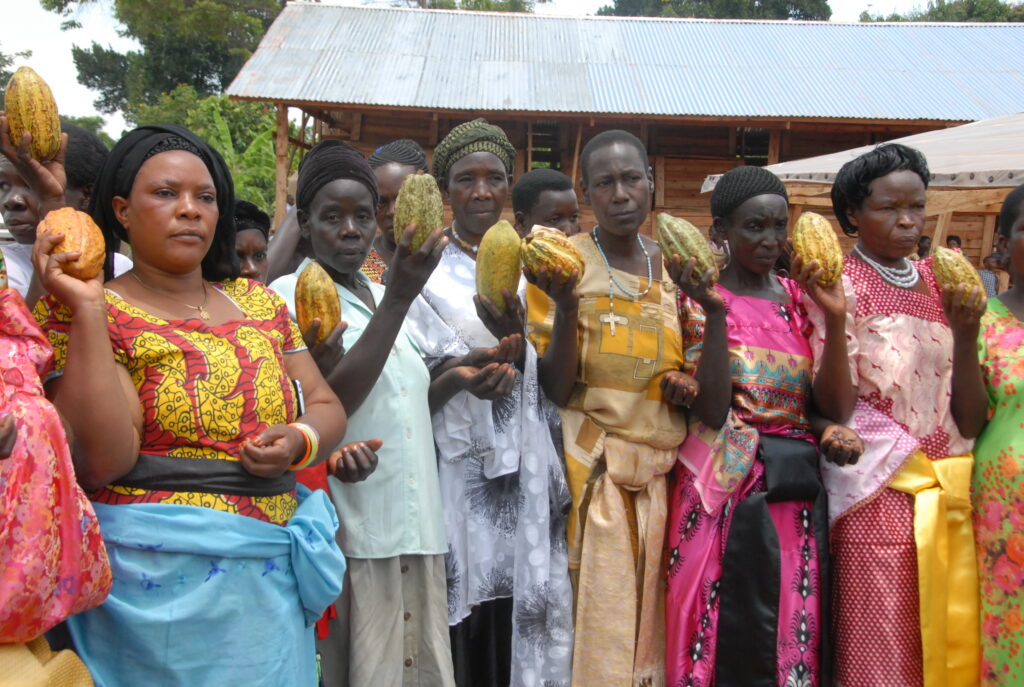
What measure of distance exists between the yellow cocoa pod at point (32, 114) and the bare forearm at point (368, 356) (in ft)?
3.23

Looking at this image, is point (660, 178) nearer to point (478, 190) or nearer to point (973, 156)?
point (973, 156)

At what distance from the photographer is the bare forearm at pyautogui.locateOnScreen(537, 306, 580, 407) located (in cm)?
273

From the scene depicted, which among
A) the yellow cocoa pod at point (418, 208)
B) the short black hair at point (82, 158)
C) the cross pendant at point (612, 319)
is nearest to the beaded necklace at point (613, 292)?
the cross pendant at point (612, 319)

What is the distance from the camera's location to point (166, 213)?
204 centimetres

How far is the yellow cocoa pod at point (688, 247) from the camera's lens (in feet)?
8.56

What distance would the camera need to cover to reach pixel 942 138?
6336 millimetres

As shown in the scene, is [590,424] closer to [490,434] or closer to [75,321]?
[490,434]

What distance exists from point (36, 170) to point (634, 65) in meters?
14.7

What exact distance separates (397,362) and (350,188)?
24.4 inches

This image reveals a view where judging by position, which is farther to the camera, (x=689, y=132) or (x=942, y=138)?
(x=689, y=132)

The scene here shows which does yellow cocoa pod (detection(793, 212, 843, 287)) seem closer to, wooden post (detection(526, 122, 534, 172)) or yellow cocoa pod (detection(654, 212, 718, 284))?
yellow cocoa pod (detection(654, 212, 718, 284))

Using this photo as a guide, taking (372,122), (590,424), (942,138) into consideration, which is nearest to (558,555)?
(590,424)

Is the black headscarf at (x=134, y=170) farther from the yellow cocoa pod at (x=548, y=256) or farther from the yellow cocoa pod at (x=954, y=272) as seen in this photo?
the yellow cocoa pod at (x=954, y=272)

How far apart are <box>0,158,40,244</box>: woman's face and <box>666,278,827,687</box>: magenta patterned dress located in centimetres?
252
